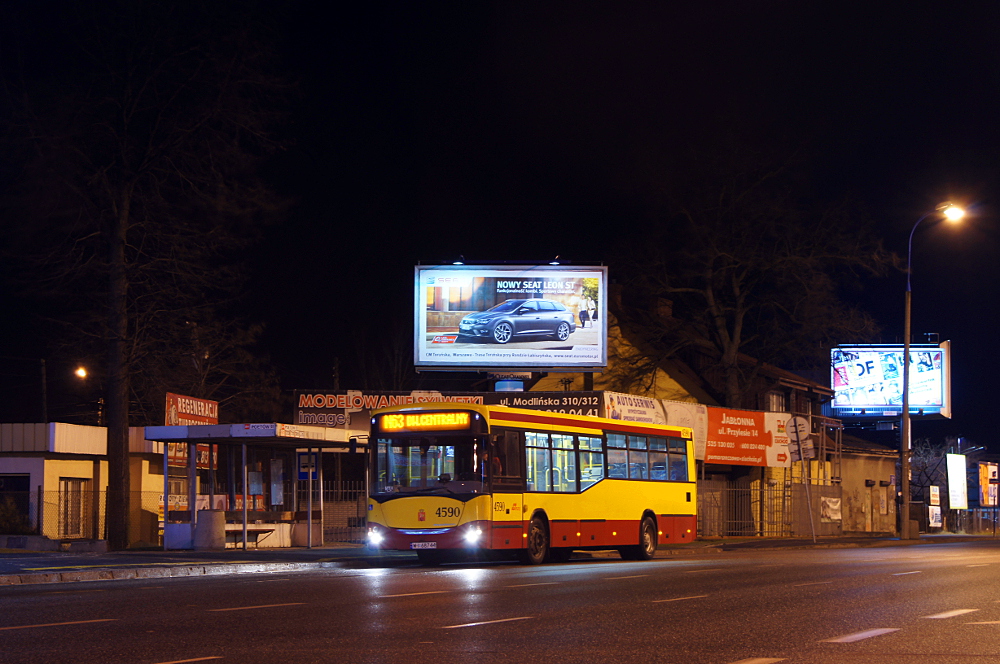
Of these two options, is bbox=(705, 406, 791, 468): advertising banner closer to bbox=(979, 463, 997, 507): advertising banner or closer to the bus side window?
the bus side window

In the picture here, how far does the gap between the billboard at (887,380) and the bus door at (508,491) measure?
52486 millimetres

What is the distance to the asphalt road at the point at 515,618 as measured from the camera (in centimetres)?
970

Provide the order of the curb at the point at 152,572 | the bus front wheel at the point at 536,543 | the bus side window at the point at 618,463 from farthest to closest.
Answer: the bus side window at the point at 618,463 → the bus front wheel at the point at 536,543 → the curb at the point at 152,572

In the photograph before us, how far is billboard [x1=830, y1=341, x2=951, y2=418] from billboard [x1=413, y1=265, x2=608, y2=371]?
33.6m

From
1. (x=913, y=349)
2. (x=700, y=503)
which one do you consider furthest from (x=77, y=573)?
(x=913, y=349)

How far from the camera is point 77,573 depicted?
64.5 feet

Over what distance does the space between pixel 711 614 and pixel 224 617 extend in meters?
5.14

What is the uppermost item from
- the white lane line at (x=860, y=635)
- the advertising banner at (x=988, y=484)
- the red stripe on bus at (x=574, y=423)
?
the red stripe on bus at (x=574, y=423)

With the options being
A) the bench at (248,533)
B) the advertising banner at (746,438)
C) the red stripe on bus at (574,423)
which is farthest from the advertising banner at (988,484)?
the bench at (248,533)

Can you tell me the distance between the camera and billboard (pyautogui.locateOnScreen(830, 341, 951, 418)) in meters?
70.8

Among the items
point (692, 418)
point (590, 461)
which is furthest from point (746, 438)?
point (590, 461)

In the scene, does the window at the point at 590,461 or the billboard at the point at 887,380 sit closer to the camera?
the window at the point at 590,461

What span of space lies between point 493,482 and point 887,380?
55743 mm

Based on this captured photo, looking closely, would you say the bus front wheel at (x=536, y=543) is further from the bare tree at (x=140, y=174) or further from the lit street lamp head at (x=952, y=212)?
the lit street lamp head at (x=952, y=212)
